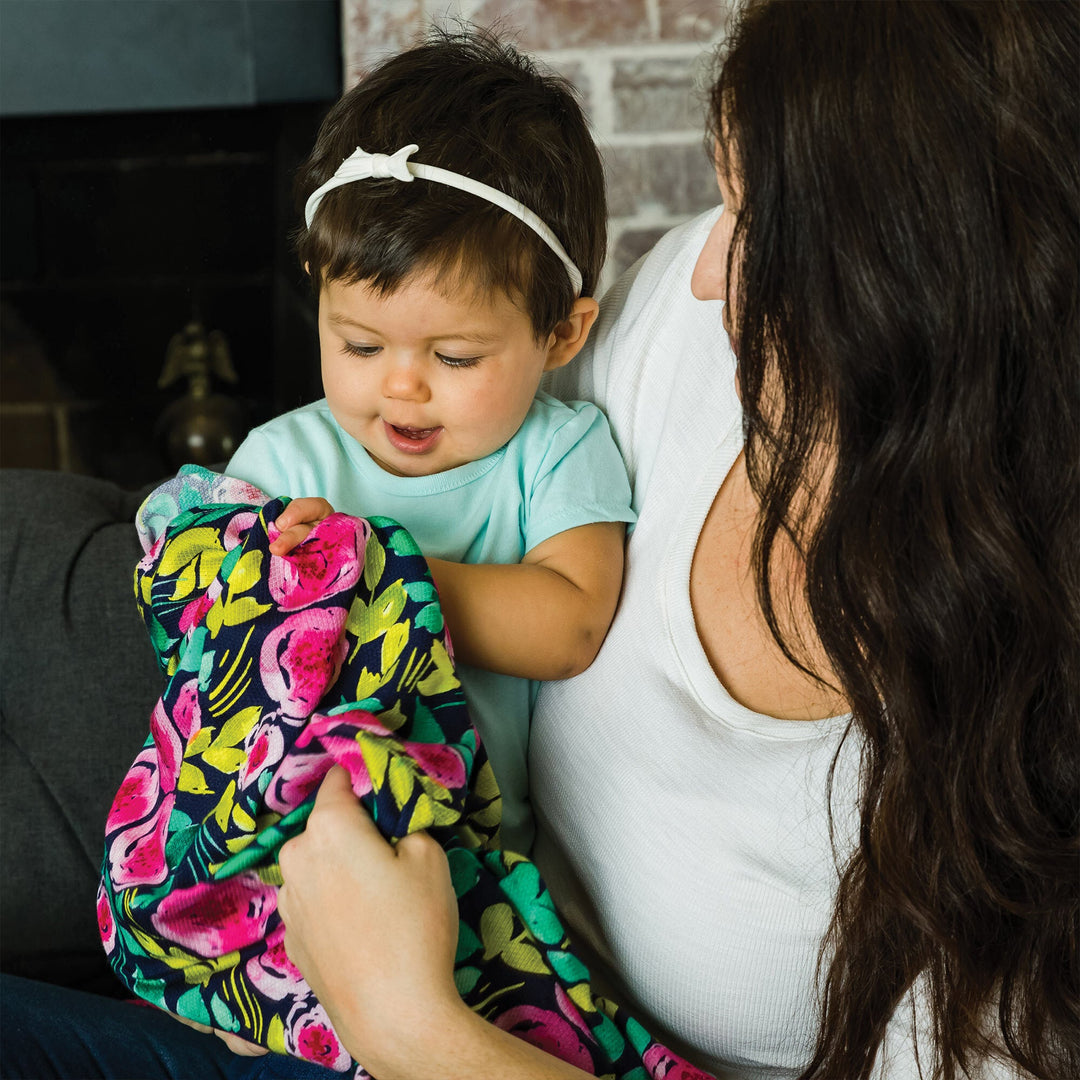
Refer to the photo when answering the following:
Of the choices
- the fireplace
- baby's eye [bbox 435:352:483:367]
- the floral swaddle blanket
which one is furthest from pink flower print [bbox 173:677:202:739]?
the fireplace

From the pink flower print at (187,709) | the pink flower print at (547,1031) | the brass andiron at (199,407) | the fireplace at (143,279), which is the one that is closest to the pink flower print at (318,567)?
the pink flower print at (187,709)

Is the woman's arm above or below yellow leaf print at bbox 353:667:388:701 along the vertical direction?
below

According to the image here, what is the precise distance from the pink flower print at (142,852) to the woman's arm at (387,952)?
13 cm

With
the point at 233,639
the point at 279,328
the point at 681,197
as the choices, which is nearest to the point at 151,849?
the point at 233,639

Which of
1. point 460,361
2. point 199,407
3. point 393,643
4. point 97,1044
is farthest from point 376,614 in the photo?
point 199,407

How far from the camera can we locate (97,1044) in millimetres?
914

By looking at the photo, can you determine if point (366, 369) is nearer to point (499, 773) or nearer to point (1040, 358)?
point (499, 773)

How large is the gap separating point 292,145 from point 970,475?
1845 mm

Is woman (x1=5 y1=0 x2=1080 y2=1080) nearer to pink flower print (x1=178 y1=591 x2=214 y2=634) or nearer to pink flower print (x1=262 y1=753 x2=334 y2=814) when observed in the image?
pink flower print (x1=262 y1=753 x2=334 y2=814)

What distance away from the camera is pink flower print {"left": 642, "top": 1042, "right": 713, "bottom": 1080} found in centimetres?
82

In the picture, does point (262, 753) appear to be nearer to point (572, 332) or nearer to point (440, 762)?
point (440, 762)

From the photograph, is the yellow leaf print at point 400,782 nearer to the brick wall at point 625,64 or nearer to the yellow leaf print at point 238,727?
the yellow leaf print at point 238,727

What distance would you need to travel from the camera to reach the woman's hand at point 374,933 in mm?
706

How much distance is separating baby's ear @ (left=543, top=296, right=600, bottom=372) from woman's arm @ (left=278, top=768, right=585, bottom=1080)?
1.56ft
